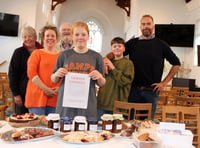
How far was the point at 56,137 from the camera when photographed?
1515mm

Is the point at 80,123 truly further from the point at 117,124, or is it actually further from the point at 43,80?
the point at 43,80

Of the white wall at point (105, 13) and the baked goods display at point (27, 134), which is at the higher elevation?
the white wall at point (105, 13)

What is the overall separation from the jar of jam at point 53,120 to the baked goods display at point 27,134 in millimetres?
81

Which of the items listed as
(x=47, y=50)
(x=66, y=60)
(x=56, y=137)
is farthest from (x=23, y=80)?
(x=56, y=137)

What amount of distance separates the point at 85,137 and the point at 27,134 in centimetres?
38

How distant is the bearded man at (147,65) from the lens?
2.73 m

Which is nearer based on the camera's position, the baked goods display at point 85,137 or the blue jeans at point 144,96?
the baked goods display at point 85,137

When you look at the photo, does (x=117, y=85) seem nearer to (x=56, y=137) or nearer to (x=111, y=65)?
(x=111, y=65)

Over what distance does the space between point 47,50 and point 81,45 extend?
1.93 ft

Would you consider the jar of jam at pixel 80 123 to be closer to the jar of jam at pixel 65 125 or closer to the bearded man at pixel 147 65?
the jar of jam at pixel 65 125

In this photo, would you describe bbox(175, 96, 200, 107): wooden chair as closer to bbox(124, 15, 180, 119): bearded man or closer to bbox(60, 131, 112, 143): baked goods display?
bbox(124, 15, 180, 119): bearded man

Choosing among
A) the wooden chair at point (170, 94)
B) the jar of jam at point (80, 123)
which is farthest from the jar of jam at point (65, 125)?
the wooden chair at point (170, 94)

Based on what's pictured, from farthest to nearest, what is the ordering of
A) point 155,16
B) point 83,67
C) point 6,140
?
point 155,16 → point 83,67 → point 6,140

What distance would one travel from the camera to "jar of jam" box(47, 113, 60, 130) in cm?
165
